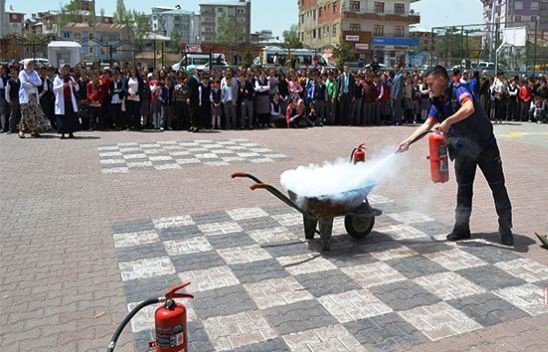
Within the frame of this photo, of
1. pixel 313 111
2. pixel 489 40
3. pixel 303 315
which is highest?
pixel 489 40

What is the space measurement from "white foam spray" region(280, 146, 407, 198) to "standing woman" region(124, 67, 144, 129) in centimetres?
1160

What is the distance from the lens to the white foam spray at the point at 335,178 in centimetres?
593

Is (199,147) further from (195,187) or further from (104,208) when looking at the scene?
(104,208)

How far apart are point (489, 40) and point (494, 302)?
29017 mm

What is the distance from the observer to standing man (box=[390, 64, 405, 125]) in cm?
1981

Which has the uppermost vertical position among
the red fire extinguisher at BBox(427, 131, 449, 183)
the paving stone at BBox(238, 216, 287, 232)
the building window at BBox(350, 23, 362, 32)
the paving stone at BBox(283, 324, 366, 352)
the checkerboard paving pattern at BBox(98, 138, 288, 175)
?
the building window at BBox(350, 23, 362, 32)

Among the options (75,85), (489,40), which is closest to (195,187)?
(75,85)

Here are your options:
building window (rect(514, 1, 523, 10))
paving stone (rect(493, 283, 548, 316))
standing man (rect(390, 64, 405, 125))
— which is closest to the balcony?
building window (rect(514, 1, 523, 10))

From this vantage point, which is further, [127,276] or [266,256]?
[266,256]

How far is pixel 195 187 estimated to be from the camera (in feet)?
30.7

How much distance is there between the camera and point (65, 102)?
14648 millimetres

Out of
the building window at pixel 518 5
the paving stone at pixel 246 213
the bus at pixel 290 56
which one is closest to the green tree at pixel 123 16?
the bus at pixel 290 56

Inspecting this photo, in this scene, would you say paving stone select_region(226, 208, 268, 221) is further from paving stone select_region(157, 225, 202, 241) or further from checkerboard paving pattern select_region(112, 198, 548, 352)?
paving stone select_region(157, 225, 202, 241)

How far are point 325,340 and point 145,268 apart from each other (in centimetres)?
228
